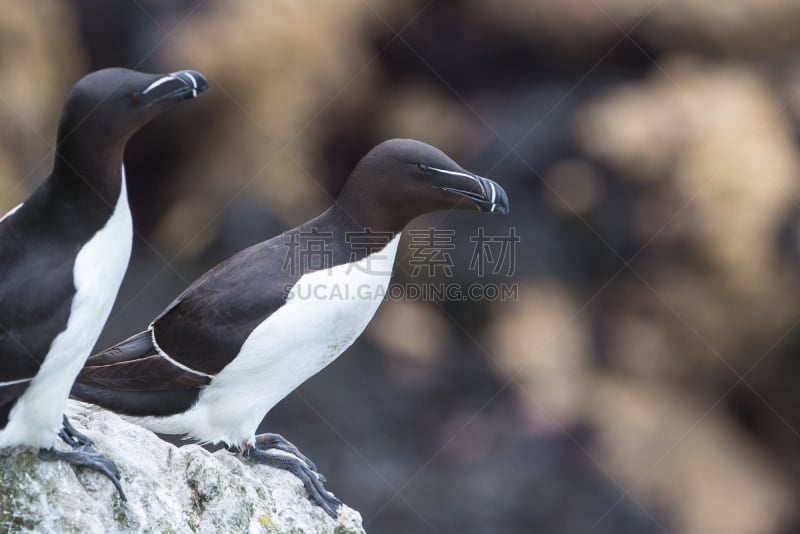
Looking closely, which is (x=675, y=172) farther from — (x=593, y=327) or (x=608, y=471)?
(x=608, y=471)

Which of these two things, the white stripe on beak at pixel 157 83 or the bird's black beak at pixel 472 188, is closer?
the white stripe on beak at pixel 157 83

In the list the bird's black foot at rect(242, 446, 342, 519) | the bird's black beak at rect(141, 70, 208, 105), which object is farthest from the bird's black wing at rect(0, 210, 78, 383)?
the bird's black foot at rect(242, 446, 342, 519)

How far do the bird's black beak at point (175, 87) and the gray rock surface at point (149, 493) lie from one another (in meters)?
1.11

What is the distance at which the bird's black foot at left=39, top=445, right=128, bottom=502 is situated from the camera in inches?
119

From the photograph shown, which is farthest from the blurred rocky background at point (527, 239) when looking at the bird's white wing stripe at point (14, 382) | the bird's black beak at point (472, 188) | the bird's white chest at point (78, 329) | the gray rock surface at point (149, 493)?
the bird's white wing stripe at point (14, 382)

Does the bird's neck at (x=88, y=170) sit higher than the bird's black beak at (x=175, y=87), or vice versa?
the bird's black beak at (x=175, y=87)

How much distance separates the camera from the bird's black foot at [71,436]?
3.18m

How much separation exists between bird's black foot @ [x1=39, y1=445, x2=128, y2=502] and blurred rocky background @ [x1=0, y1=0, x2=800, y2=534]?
3969 millimetres

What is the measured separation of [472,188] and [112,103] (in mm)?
1259

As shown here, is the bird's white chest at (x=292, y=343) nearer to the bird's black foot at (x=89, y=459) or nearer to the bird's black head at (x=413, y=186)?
the bird's black head at (x=413, y=186)

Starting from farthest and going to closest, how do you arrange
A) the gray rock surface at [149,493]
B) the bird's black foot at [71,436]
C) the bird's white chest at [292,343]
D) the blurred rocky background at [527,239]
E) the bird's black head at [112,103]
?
1. the blurred rocky background at [527,239]
2. the bird's white chest at [292,343]
3. the bird's black foot at [71,436]
4. the gray rock surface at [149,493]
5. the bird's black head at [112,103]

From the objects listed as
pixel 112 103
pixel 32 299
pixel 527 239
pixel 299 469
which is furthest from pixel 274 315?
A: pixel 527 239

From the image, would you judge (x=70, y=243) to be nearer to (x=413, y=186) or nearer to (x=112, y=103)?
(x=112, y=103)

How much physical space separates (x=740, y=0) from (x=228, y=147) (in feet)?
13.2
